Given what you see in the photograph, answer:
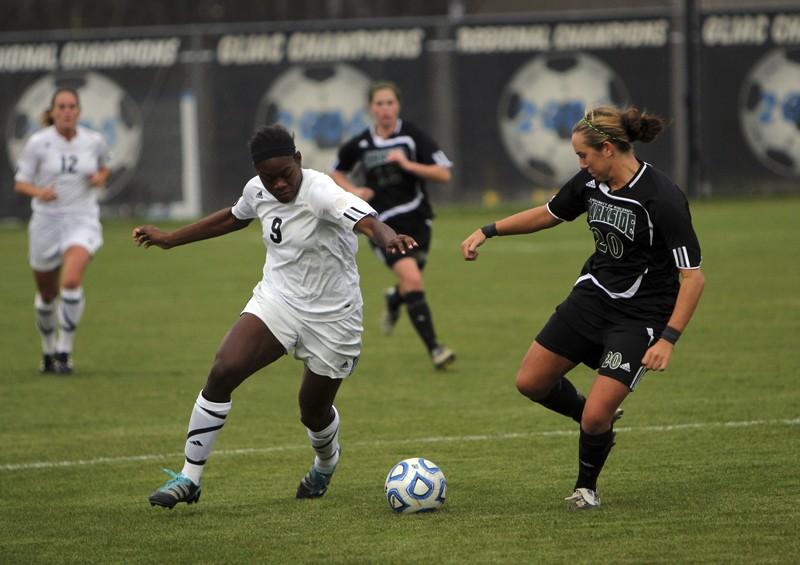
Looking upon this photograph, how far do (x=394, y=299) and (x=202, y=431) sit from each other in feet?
20.7

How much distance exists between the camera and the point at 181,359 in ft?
42.2

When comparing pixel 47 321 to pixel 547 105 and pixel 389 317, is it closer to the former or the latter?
pixel 389 317

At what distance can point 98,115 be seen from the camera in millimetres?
27203

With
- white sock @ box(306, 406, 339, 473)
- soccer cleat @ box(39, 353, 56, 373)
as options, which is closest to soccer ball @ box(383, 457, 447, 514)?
white sock @ box(306, 406, 339, 473)

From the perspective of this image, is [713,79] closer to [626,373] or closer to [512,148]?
[512,148]

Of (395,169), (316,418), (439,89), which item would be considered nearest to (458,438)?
(316,418)

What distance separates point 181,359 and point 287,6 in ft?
62.6

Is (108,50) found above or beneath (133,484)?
above

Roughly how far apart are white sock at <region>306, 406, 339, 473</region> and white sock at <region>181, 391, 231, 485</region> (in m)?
0.56

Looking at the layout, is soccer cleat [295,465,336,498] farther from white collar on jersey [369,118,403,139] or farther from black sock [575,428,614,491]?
white collar on jersey [369,118,403,139]

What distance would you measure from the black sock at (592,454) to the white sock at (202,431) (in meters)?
1.77

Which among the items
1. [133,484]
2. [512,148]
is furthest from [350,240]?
[512,148]

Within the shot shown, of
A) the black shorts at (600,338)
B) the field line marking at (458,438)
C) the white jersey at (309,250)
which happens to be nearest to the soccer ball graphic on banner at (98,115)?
the field line marking at (458,438)

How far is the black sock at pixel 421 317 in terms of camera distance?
11.7m
